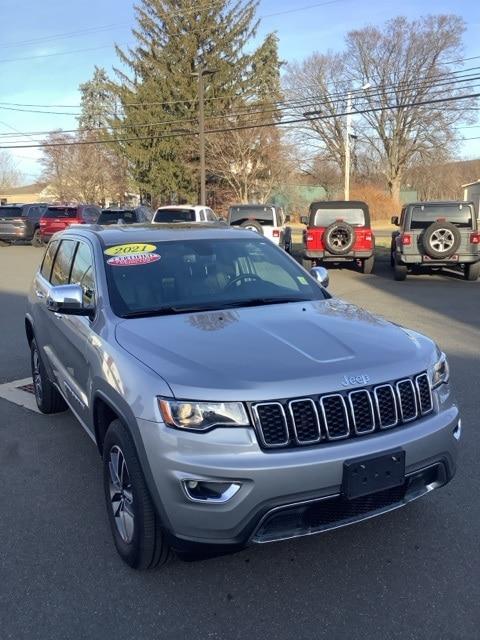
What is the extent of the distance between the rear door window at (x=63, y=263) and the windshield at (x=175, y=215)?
12.7m

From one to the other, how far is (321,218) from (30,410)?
1184 cm

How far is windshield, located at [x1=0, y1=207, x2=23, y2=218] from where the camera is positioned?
89.5 ft

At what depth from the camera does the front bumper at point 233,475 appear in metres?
2.48

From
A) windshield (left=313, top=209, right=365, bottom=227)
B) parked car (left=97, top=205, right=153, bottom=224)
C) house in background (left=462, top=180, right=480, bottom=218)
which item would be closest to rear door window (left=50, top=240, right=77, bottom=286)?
windshield (left=313, top=209, right=365, bottom=227)

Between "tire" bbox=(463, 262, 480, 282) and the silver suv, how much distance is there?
439 inches

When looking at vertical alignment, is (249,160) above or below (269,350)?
above

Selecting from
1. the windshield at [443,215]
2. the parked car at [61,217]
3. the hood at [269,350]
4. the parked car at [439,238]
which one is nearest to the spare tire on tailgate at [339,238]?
the parked car at [439,238]

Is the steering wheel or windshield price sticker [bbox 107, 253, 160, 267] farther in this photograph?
the steering wheel

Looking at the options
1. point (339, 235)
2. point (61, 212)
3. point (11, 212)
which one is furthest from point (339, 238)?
point (11, 212)

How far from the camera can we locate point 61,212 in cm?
2419

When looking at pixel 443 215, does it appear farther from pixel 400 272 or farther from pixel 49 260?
pixel 49 260

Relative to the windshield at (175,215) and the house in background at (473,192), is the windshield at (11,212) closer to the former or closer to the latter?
the windshield at (175,215)

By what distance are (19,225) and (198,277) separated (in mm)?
25179

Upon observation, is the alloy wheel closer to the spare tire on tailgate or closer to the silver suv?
the silver suv
